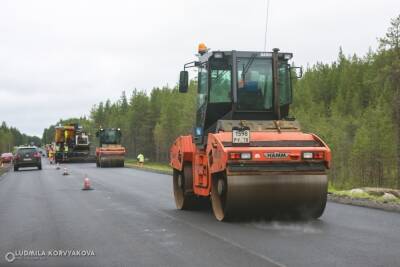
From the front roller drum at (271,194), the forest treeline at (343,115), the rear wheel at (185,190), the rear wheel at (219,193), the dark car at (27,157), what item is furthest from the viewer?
the forest treeline at (343,115)

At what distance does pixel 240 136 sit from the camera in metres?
10.0

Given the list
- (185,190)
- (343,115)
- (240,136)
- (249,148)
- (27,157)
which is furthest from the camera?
(343,115)

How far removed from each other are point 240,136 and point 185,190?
3.28 metres

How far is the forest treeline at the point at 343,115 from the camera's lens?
4828 centimetres

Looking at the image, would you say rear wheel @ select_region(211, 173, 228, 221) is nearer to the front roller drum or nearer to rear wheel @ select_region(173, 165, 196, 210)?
the front roller drum

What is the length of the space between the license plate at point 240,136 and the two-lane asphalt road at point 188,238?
1.48m

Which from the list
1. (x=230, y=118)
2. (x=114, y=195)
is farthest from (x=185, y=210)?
(x=114, y=195)

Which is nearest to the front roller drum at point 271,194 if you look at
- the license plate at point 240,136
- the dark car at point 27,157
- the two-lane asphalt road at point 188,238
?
the two-lane asphalt road at point 188,238

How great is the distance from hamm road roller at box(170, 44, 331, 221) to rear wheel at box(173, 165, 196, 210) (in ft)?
0.07

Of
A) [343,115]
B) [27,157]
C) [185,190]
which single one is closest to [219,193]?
[185,190]

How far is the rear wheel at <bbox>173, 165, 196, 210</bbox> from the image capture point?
12.8 metres

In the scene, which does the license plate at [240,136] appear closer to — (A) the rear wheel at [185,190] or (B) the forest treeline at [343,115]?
(A) the rear wheel at [185,190]

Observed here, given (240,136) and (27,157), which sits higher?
(240,136)

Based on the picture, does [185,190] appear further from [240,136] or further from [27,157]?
[27,157]
